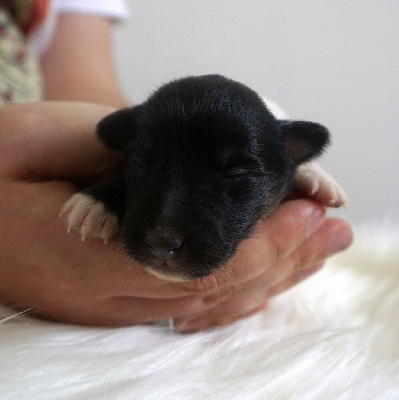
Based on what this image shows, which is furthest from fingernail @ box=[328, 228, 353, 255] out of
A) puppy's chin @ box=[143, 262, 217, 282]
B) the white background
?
the white background

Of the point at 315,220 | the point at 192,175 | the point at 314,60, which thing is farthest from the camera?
the point at 314,60

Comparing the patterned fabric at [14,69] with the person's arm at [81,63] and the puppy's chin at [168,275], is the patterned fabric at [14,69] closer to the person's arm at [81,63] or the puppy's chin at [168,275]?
the person's arm at [81,63]

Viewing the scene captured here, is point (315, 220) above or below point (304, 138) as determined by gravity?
below

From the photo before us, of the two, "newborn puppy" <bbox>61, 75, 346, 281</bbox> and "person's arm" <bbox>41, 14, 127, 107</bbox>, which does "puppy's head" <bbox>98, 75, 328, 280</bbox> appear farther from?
"person's arm" <bbox>41, 14, 127, 107</bbox>

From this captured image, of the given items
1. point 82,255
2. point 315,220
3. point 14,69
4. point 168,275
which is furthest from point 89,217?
point 14,69

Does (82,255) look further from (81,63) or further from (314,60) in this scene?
(314,60)

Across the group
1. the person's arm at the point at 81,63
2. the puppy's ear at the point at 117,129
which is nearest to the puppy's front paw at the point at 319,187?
the puppy's ear at the point at 117,129

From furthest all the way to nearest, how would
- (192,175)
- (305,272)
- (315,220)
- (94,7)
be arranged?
(94,7) → (305,272) → (315,220) → (192,175)
